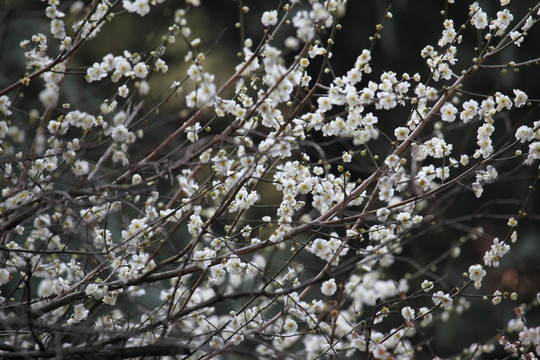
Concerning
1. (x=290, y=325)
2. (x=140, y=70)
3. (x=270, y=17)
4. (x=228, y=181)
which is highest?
(x=270, y=17)

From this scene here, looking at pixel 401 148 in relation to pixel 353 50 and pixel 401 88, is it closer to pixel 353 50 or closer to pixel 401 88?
pixel 401 88

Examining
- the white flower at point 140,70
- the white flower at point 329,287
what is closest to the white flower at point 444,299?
the white flower at point 329,287

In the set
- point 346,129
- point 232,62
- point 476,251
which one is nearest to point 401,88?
point 346,129

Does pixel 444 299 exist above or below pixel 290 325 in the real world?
below

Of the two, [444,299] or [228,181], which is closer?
[444,299]

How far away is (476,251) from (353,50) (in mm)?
2947

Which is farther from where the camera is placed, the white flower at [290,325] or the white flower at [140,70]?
the white flower at [290,325]

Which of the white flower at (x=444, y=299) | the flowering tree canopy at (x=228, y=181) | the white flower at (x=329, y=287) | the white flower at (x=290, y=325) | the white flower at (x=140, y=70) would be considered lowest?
the white flower at (x=444, y=299)

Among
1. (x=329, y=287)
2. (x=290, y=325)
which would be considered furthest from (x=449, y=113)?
(x=290, y=325)

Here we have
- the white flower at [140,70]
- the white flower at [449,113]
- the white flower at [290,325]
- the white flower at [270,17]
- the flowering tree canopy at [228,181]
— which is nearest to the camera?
the flowering tree canopy at [228,181]

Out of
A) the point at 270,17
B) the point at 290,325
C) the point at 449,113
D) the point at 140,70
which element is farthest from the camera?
the point at 290,325

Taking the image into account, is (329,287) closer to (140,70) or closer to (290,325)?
(290,325)

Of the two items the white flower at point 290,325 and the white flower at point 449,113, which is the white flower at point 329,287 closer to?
the white flower at point 290,325

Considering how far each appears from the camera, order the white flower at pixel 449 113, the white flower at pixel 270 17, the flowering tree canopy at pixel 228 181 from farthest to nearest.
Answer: the white flower at pixel 449 113, the white flower at pixel 270 17, the flowering tree canopy at pixel 228 181
